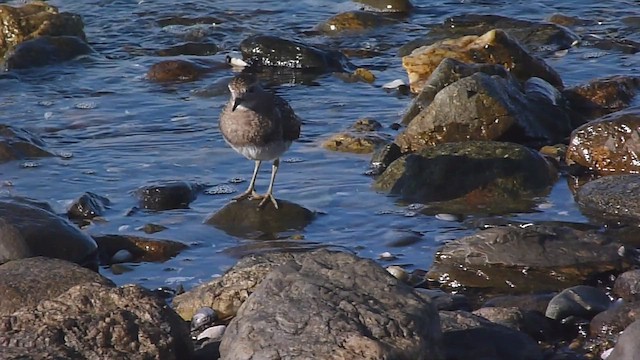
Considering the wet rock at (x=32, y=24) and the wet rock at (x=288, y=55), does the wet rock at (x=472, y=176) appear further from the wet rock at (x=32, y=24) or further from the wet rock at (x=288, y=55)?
the wet rock at (x=32, y=24)

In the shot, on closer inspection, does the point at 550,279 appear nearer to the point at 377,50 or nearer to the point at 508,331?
the point at 508,331

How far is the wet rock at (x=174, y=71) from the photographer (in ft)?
42.5

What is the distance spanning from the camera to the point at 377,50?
14.2 m

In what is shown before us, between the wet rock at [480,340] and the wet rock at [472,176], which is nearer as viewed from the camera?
the wet rock at [480,340]

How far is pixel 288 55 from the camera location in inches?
523

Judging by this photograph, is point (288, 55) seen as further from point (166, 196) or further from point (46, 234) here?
point (46, 234)

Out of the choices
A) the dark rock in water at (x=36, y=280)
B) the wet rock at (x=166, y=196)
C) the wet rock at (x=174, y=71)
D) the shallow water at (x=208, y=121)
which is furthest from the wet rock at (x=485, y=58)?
the dark rock in water at (x=36, y=280)

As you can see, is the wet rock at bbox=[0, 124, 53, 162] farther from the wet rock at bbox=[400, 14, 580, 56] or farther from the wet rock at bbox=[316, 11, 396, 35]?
the wet rock at bbox=[316, 11, 396, 35]

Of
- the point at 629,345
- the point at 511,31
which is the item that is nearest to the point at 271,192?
the point at 629,345

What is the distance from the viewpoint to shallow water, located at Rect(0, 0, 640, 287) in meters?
8.23

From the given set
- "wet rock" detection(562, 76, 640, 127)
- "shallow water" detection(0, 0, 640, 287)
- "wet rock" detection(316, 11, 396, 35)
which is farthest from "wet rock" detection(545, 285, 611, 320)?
"wet rock" detection(316, 11, 396, 35)

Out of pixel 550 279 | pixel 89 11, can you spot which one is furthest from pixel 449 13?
pixel 550 279

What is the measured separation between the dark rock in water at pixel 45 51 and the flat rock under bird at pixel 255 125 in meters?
5.06

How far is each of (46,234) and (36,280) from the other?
1.39 metres
